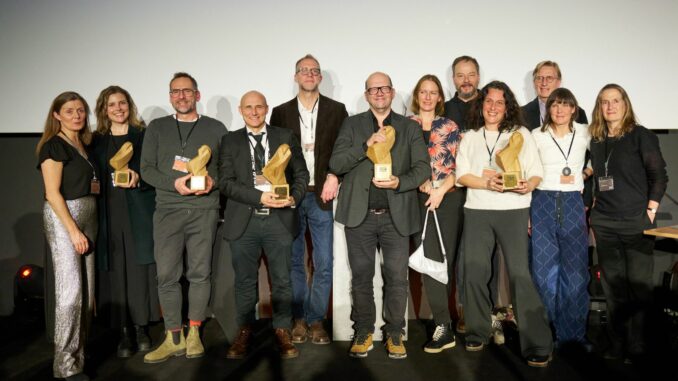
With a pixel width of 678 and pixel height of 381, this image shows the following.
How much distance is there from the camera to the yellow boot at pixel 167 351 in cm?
311

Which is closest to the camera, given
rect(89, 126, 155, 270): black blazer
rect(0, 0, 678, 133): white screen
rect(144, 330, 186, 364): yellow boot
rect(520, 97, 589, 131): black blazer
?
rect(144, 330, 186, 364): yellow boot

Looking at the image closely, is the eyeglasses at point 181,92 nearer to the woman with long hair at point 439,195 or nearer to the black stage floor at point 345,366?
the woman with long hair at point 439,195

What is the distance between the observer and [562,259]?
3109 mm

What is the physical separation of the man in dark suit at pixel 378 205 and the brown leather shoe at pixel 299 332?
1.36 feet

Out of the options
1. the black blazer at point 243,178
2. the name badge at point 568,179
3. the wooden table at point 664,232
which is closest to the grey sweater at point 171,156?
the black blazer at point 243,178

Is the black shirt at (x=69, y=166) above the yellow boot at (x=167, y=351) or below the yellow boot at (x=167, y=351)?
above

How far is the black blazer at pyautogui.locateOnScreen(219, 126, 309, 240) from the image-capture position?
3052 mm

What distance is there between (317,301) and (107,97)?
73.9 inches

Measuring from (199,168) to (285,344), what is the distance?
1.18m

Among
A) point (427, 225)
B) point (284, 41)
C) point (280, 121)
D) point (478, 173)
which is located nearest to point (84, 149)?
point (280, 121)

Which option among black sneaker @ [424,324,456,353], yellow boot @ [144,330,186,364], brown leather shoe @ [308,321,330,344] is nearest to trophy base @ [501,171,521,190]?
black sneaker @ [424,324,456,353]

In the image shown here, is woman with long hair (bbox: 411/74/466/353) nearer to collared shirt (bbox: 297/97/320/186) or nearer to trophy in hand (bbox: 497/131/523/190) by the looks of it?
trophy in hand (bbox: 497/131/523/190)

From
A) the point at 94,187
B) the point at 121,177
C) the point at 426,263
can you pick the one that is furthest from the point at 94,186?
the point at 426,263

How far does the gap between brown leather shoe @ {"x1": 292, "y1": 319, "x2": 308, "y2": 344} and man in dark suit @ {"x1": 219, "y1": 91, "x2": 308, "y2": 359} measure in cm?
21
